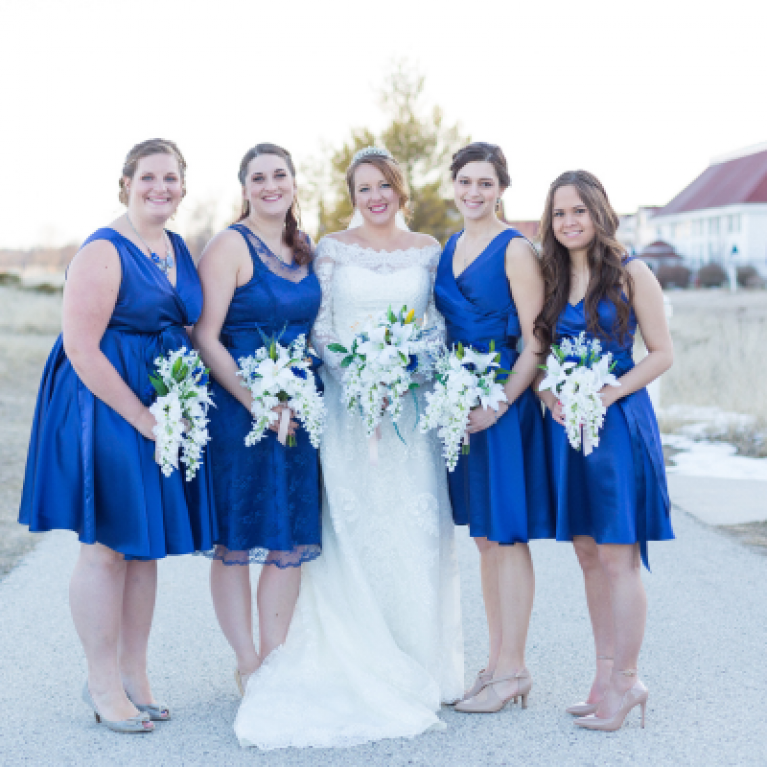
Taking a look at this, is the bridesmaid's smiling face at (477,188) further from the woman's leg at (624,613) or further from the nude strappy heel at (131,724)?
the nude strappy heel at (131,724)

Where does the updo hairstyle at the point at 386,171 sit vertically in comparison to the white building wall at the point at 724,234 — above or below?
below

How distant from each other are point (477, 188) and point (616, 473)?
58.9 inches

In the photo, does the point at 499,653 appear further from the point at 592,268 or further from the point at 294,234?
the point at 294,234

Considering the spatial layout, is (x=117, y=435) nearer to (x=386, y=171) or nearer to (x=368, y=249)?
(x=368, y=249)

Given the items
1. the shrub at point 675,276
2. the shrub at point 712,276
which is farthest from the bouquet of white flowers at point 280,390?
the shrub at point 675,276

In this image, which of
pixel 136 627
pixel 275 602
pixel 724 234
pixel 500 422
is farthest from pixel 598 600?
pixel 724 234

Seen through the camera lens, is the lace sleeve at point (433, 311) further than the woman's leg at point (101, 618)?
Yes

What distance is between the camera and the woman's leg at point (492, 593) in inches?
172

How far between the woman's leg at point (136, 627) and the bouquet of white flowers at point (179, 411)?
0.57 metres

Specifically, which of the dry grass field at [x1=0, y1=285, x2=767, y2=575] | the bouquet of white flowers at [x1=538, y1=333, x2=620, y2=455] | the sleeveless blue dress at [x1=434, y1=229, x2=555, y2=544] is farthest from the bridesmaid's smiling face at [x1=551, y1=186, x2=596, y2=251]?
the dry grass field at [x1=0, y1=285, x2=767, y2=575]

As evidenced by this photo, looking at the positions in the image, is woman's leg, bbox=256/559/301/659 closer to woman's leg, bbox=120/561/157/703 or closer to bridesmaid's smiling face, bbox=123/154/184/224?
woman's leg, bbox=120/561/157/703

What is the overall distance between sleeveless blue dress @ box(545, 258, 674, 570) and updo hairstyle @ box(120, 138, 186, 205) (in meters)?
1.93

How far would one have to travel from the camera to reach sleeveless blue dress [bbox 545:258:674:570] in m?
3.94

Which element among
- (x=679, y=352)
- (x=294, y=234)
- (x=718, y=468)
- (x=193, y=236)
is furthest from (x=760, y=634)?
(x=193, y=236)
